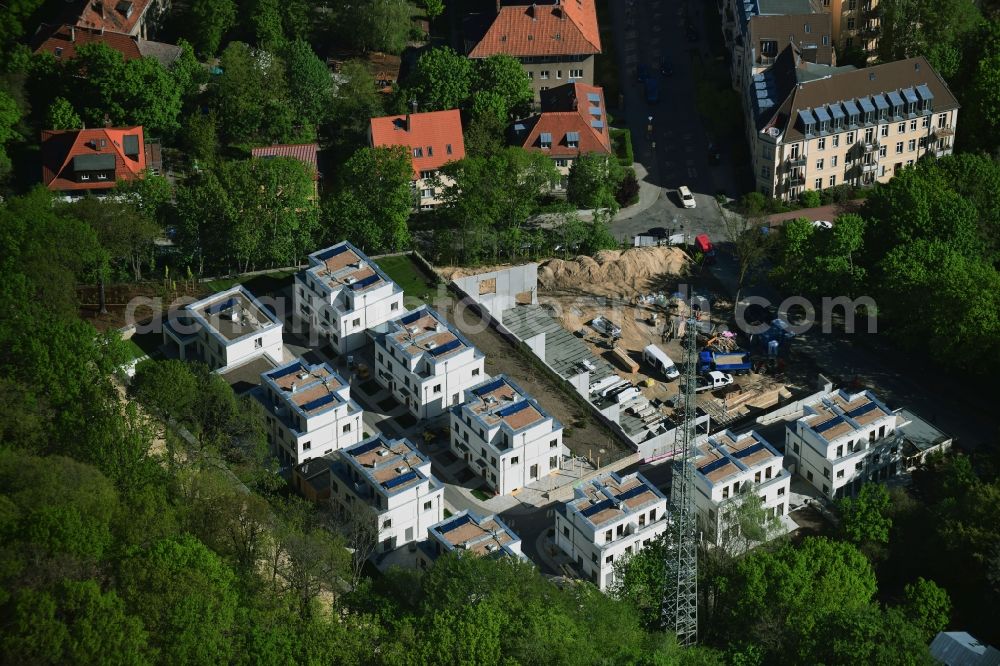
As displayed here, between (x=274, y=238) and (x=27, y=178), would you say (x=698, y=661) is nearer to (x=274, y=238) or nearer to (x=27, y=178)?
(x=274, y=238)

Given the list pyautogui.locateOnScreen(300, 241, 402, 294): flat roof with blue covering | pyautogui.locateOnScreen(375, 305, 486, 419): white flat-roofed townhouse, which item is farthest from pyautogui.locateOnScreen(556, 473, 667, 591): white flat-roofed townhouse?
pyautogui.locateOnScreen(300, 241, 402, 294): flat roof with blue covering

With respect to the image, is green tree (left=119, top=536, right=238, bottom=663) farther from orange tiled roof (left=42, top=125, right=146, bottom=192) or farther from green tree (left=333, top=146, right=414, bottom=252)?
orange tiled roof (left=42, top=125, right=146, bottom=192)

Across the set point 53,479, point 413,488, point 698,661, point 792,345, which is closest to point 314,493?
point 413,488

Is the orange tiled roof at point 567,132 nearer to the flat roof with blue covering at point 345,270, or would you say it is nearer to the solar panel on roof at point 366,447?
the flat roof with blue covering at point 345,270

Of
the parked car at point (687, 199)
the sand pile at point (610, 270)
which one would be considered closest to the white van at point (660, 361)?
the sand pile at point (610, 270)

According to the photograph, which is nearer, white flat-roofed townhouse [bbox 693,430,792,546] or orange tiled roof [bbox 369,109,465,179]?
white flat-roofed townhouse [bbox 693,430,792,546]

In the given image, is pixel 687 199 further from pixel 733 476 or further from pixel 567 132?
pixel 733 476
